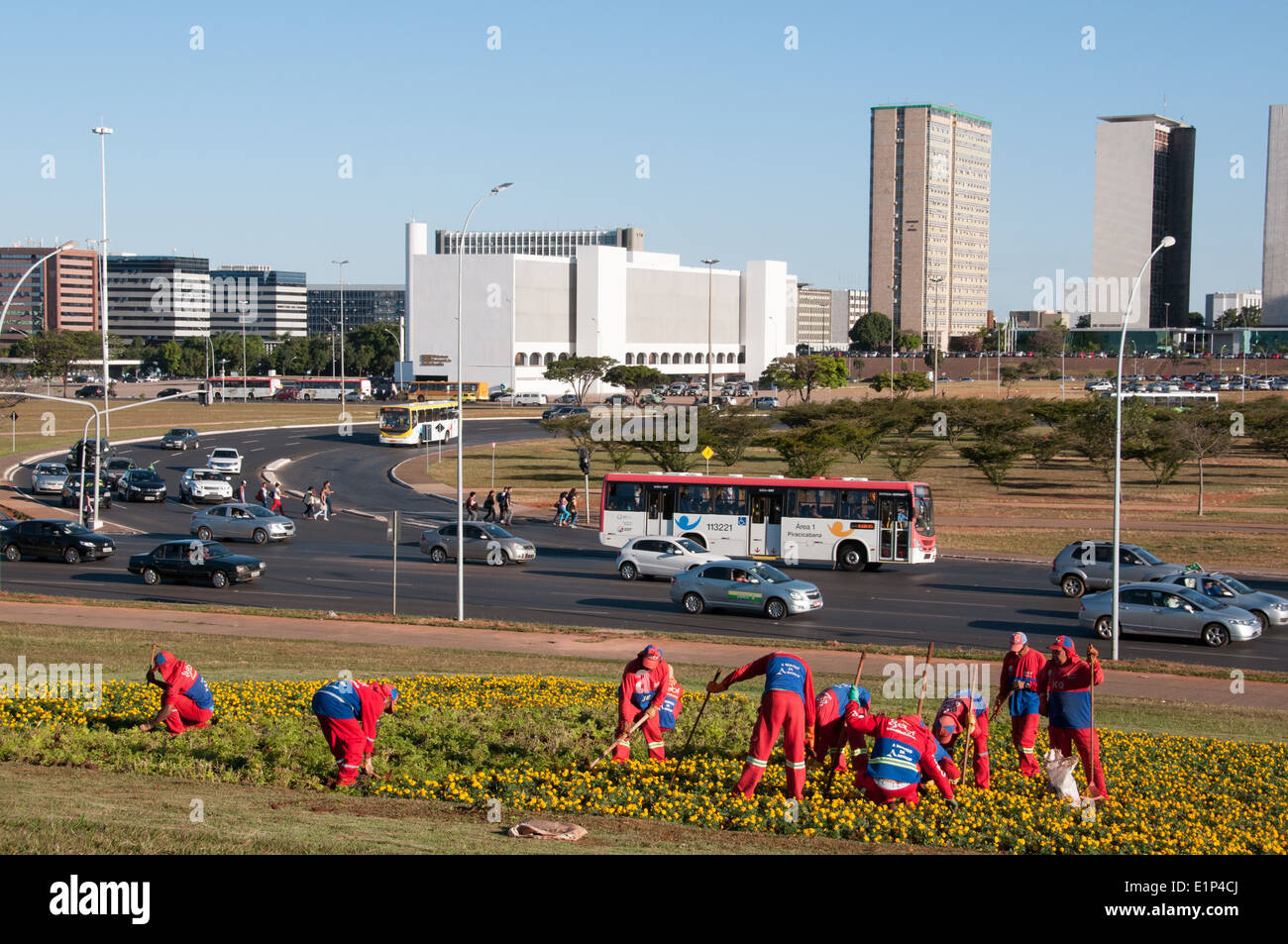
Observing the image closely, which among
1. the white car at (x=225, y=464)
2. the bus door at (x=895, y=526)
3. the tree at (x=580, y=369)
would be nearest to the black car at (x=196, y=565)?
the bus door at (x=895, y=526)

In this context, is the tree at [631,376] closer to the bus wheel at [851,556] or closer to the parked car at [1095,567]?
the bus wheel at [851,556]

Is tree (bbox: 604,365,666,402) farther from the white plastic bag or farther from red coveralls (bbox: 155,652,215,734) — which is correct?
the white plastic bag

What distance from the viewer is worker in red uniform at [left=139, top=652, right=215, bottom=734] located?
44.0 ft

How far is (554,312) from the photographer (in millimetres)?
143750

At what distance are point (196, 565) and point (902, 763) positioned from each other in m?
25.7

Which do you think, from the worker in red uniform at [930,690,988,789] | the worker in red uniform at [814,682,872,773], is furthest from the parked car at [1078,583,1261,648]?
the worker in red uniform at [814,682,872,773]

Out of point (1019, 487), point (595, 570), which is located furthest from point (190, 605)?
point (1019, 487)

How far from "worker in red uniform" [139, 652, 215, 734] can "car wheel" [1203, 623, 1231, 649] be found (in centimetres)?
2079

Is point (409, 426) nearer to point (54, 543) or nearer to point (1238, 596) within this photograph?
point (54, 543)

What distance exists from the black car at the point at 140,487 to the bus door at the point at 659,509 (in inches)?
985

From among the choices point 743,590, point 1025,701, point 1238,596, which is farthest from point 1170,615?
point 1025,701

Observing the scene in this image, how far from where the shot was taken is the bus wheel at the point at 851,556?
37062 mm
